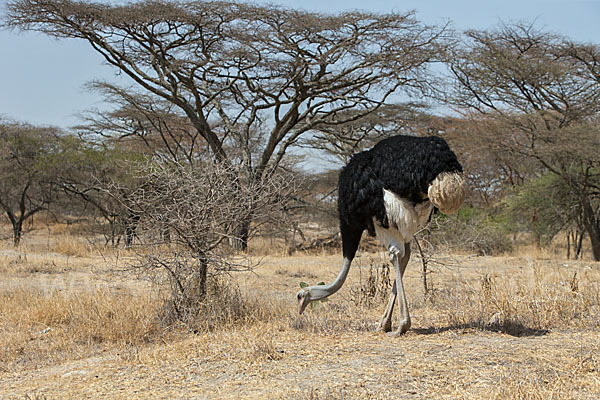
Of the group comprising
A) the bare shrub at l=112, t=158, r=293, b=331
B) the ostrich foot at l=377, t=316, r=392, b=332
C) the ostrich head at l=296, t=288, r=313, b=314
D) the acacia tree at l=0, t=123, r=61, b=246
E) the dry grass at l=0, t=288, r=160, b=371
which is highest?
the acacia tree at l=0, t=123, r=61, b=246

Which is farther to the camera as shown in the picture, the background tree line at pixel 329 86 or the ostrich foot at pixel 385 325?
the background tree line at pixel 329 86

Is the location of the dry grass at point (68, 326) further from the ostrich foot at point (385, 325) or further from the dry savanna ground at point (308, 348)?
the ostrich foot at point (385, 325)

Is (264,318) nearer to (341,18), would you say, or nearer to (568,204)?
(341,18)

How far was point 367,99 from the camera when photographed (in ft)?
59.6

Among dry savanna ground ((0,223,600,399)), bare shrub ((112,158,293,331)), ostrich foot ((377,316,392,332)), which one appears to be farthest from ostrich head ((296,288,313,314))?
bare shrub ((112,158,293,331))

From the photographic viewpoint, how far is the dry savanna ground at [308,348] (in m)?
4.00

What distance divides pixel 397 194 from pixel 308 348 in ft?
4.71

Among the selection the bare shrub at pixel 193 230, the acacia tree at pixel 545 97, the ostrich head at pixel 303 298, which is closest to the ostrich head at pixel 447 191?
the ostrich head at pixel 303 298

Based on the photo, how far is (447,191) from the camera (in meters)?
4.79

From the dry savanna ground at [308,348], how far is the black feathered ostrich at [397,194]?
61 cm

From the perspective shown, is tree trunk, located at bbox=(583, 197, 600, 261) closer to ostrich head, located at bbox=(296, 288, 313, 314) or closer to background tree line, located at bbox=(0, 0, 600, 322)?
background tree line, located at bbox=(0, 0, 600, 322)

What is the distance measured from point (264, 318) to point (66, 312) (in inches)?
91.0

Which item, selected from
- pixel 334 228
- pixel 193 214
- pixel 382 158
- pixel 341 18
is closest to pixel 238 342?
pixel 193 214

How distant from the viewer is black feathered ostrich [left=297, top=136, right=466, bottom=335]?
16.1 ft
